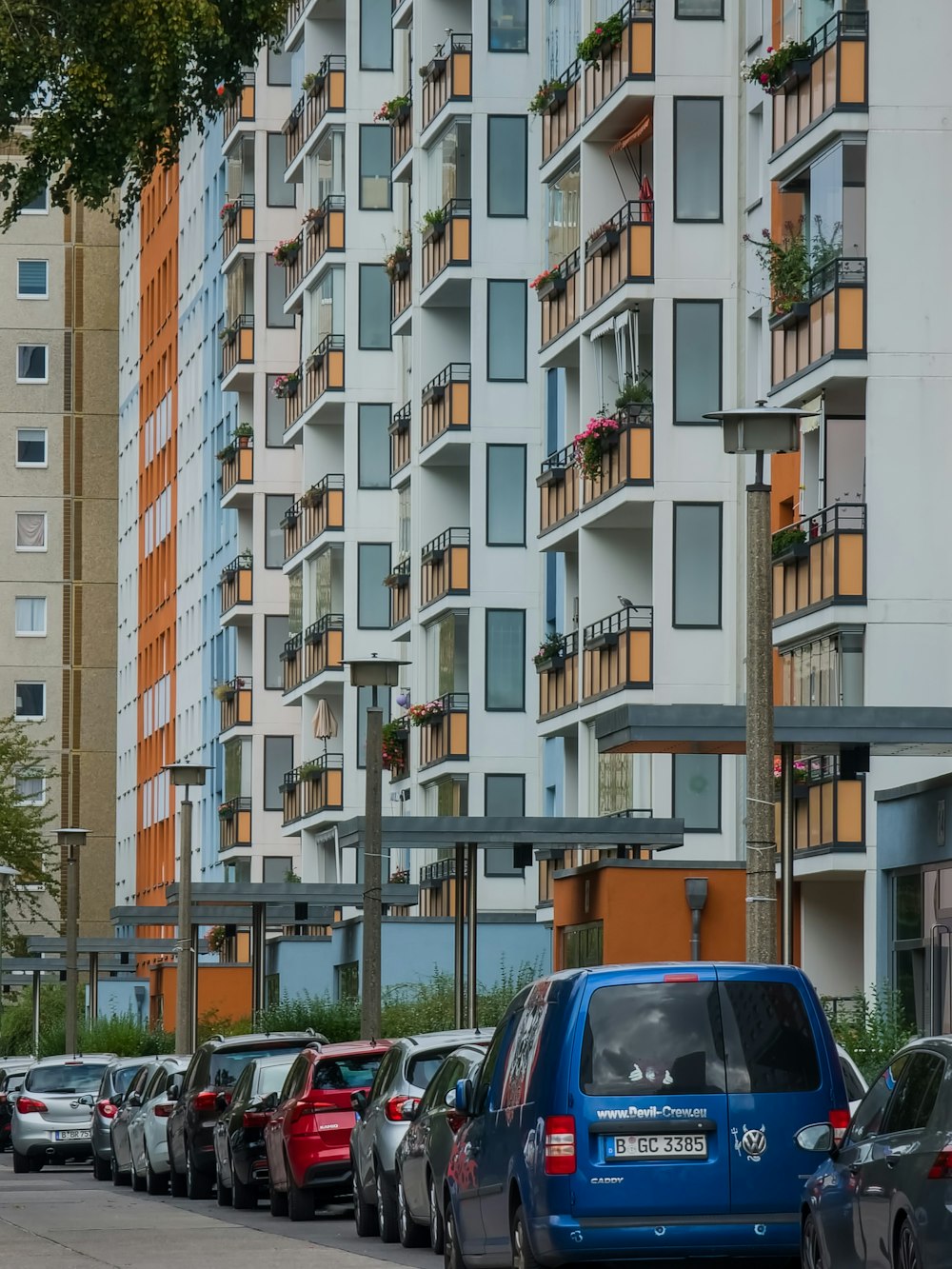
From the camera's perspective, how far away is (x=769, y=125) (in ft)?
149

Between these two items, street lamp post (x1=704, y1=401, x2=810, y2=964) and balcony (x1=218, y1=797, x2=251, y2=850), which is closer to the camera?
street lamp post (x1=704, y1=401, x2=810, y2=964)

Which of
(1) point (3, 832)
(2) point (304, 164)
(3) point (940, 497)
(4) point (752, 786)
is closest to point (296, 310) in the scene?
(2) point (304, 164)

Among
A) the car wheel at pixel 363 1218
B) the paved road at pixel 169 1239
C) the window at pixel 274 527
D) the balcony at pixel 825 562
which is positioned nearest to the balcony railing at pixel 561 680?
the balcony at pixel 825 562

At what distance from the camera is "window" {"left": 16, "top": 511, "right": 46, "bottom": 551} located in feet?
385

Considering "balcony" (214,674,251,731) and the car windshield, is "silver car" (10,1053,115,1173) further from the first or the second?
"balcony" (214,674,251,731)

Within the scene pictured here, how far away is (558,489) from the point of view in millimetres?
52188

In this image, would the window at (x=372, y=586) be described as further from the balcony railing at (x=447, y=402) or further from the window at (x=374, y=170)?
the balcony railing at (x=447, y=402)

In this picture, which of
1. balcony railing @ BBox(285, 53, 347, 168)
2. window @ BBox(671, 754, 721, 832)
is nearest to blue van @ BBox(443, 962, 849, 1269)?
window @ BBox(671, 754, 721, 832)

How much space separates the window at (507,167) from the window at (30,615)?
60226 millimetres

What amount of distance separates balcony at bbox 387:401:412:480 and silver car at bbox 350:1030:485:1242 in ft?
130

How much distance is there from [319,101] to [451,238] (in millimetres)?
14690

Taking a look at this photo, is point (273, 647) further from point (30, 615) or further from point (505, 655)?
point (30, 615)

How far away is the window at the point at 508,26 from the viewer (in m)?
60.0

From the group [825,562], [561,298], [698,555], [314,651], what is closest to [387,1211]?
[825,562]
